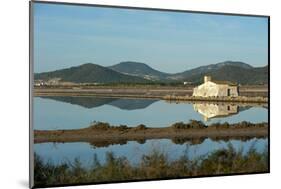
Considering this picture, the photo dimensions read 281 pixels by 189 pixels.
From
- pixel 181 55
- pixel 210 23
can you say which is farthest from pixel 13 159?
pixel 210 23

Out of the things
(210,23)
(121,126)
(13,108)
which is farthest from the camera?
(210,23)

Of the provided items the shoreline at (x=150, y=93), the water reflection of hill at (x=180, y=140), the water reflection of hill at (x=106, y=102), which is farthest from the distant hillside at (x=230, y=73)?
the water reflection of hill at (x=180, y=140)

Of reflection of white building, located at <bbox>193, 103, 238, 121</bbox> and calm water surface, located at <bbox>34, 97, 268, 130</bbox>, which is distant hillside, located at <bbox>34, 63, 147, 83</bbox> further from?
reflection of white building, located at <bbox>193, 103, 238, 121</bbox>

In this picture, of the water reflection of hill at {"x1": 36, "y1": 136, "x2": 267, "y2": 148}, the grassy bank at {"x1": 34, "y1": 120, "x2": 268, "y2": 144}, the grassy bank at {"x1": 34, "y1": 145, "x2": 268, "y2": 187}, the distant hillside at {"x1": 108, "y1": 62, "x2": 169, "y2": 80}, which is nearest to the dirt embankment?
the distant hillside at {"x1": 108, "y1": 62, "x2": 169, "y2": 80}

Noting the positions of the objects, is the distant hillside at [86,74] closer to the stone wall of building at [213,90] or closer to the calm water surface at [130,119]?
the calm water surface at [130,119]

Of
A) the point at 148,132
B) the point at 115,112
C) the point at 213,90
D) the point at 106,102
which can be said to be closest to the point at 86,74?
the point at 106,102

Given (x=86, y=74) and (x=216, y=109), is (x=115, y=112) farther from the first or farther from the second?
(x=216, y=109)
